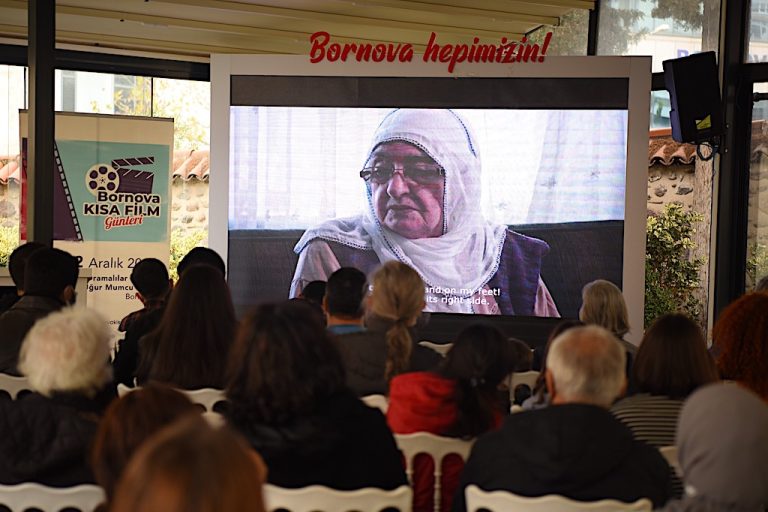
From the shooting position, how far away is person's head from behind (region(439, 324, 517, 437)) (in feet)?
10.9

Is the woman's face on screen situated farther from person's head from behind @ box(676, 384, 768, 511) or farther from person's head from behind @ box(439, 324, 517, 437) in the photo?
person's head from behind @ box(676, 384, 768, 511)

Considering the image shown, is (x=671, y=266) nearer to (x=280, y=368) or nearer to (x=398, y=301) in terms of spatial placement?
(x=398, y=301)

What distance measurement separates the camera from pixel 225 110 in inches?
355

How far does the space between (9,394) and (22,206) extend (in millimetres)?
6333

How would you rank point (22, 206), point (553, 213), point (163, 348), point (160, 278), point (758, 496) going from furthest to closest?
1. point (22, 206)
2. point (553, 213)
3. point (160, 278)
4. point (163, 348)
5. point (758, 496)

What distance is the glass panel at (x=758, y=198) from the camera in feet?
28.4

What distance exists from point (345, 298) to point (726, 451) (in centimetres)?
251

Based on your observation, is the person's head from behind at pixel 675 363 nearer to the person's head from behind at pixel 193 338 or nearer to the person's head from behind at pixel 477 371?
the person's head from behind at pixel 477 371

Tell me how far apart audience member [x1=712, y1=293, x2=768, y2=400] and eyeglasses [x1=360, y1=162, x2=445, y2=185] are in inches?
194

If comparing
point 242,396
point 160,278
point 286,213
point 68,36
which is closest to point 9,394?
point 160,278

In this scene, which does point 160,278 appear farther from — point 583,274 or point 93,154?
point 93,154

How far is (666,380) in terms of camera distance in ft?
10.9

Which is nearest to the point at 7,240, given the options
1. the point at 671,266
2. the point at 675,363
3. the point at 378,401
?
the point at 671,266

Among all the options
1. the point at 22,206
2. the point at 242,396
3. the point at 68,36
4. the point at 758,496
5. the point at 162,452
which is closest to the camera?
the point at 162,452
